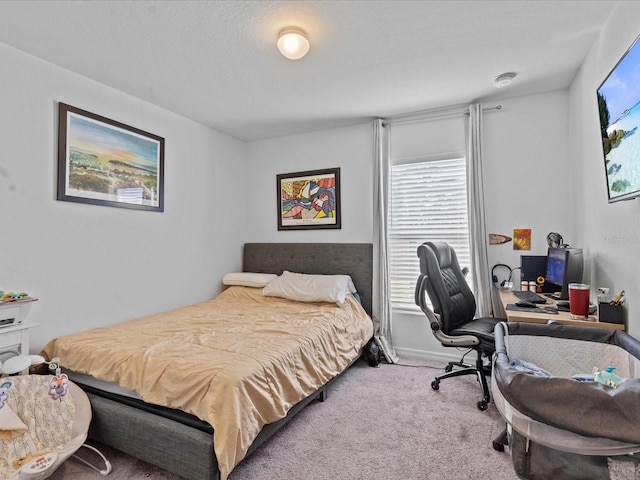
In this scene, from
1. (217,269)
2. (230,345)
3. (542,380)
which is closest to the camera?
(542,380)

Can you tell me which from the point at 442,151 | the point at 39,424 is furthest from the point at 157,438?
the point at 442,151

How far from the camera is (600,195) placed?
2.21m

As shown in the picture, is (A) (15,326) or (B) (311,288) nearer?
(A) (15,326)

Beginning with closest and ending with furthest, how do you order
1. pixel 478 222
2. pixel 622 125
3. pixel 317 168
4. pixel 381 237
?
1. pixel 622 125
2. pixel 478 222
3. pixel 381 237
4. pixel 317 168

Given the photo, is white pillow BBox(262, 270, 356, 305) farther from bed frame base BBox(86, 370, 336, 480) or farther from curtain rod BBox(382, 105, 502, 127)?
curtain rod BBox(382, 105, 502, 127)

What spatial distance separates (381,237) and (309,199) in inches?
40.1

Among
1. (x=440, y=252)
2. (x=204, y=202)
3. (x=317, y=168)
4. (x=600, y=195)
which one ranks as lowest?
(x=440, y=252)

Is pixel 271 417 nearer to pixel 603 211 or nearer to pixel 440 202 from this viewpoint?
pixel 603 211

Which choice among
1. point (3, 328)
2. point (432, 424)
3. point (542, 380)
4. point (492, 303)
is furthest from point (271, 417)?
point (492, 303)

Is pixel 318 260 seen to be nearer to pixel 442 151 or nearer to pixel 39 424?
pixel 442 151

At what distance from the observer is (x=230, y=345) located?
2.14 metres

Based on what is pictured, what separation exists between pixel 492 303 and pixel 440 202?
1112 millimetres

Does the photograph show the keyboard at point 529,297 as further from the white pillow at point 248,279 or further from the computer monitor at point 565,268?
the white pillow at point 248,279

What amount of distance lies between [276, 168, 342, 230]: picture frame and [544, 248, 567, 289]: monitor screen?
6.74 ft
